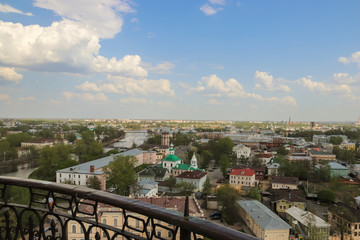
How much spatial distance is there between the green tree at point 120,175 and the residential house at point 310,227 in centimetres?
882

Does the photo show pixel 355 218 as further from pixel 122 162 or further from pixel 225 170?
pixel 122 162

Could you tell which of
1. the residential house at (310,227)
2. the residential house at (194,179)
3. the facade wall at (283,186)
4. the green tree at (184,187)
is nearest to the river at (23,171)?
the residential house at (194,179)

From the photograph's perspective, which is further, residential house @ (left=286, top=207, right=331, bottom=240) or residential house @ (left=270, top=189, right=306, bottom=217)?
residential house @ (left=270, top=189, right=306, bottom=217)

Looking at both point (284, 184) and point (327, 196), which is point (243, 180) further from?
point (327, 196)

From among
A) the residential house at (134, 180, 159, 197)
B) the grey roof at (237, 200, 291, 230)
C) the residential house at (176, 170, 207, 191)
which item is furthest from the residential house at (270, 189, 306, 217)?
the residential house at (134, 180, 159, 197)

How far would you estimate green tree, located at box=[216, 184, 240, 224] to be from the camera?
489 inches

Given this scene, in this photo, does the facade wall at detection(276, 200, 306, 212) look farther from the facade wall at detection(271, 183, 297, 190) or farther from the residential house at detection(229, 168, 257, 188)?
the residential house at detection(229, 168, 257, 188)

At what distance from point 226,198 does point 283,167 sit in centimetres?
1077

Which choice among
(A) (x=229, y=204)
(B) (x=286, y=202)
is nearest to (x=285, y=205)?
(B) (x=286, y=202)

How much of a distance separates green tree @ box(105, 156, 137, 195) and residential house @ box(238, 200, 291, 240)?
6775mm

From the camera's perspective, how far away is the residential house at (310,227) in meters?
10.3

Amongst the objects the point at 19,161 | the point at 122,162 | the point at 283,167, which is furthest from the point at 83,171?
the point at 283,167

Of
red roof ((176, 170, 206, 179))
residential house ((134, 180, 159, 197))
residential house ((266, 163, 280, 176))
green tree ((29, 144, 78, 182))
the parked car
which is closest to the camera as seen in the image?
the parked car

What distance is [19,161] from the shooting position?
26391 mm
